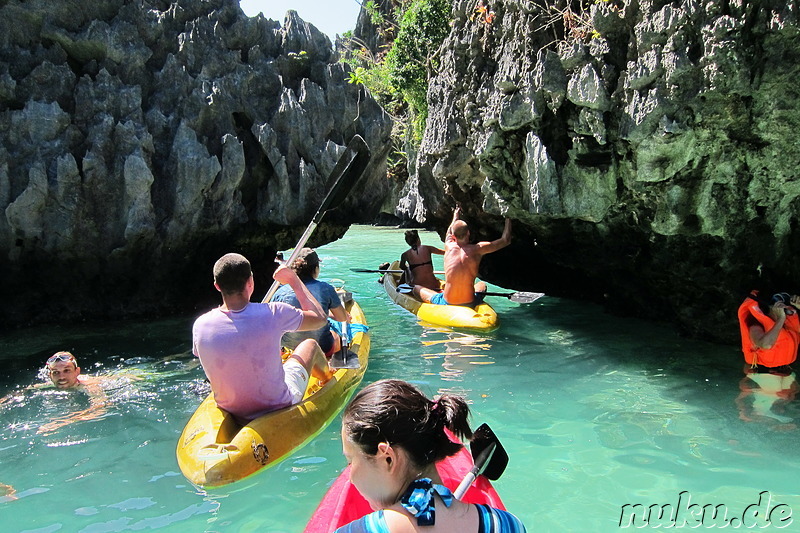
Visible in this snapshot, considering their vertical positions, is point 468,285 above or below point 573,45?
below

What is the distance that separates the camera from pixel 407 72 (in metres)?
14.7

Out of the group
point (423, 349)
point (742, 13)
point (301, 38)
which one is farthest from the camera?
point (301, 38)

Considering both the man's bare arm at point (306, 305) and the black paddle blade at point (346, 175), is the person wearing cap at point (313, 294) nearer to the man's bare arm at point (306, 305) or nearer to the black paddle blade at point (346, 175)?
the man's bare arm at point (306, 305)

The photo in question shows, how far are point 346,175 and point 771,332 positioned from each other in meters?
5.17

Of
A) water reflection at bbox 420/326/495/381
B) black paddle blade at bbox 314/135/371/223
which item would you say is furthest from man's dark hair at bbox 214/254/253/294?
black paddle blade at bbox 314/135/371/223

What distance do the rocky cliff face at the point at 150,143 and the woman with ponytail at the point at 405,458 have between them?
8.18 meters

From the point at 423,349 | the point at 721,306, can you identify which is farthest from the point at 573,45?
the point at 423,349

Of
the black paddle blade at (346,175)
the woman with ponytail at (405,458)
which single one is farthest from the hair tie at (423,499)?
the black paddle blade at (346,175)

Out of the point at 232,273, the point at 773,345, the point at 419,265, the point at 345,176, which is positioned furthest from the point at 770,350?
the point at 419,265

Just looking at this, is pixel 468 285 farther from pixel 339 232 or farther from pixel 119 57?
pixel 119 57

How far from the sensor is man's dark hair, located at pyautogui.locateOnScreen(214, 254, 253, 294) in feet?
12.2

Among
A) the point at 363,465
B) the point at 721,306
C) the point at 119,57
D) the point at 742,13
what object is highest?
the point at 119,57

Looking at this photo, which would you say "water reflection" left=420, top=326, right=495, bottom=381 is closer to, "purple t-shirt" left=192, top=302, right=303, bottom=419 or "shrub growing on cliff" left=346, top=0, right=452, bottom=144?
"purple t-shirt" left=192, top=302, right=303, bottom=419

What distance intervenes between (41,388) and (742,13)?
7413 millimetres
